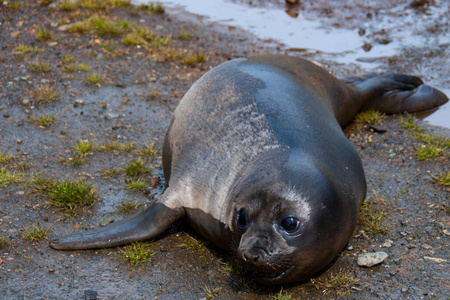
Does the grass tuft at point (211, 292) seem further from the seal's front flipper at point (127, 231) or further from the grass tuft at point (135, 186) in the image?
the grass tuft at point (135, 186)

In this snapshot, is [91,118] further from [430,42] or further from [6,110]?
[430,42]

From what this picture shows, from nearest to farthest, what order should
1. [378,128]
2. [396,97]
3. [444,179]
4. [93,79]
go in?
1. [444,179]
2. [378,128]
3. [396,97]
4. [93,79]

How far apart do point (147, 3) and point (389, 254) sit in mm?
6273

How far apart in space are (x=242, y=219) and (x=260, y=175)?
300 mm

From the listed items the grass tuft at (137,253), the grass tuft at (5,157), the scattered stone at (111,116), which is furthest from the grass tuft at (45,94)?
the grass tuft at (137,253)

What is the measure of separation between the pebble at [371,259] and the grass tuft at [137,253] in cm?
144

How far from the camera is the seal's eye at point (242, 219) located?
3154mm

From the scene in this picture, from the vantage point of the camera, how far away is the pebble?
11.4ft

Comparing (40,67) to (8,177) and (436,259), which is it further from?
(436,259)

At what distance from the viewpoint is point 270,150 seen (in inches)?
135

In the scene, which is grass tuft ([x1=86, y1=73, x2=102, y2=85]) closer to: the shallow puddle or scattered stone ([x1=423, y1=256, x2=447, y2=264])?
the shallow puddle

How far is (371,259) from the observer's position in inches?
137

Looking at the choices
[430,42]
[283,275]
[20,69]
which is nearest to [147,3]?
[20,69]

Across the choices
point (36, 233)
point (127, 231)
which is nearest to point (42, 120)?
point (36, 233)
